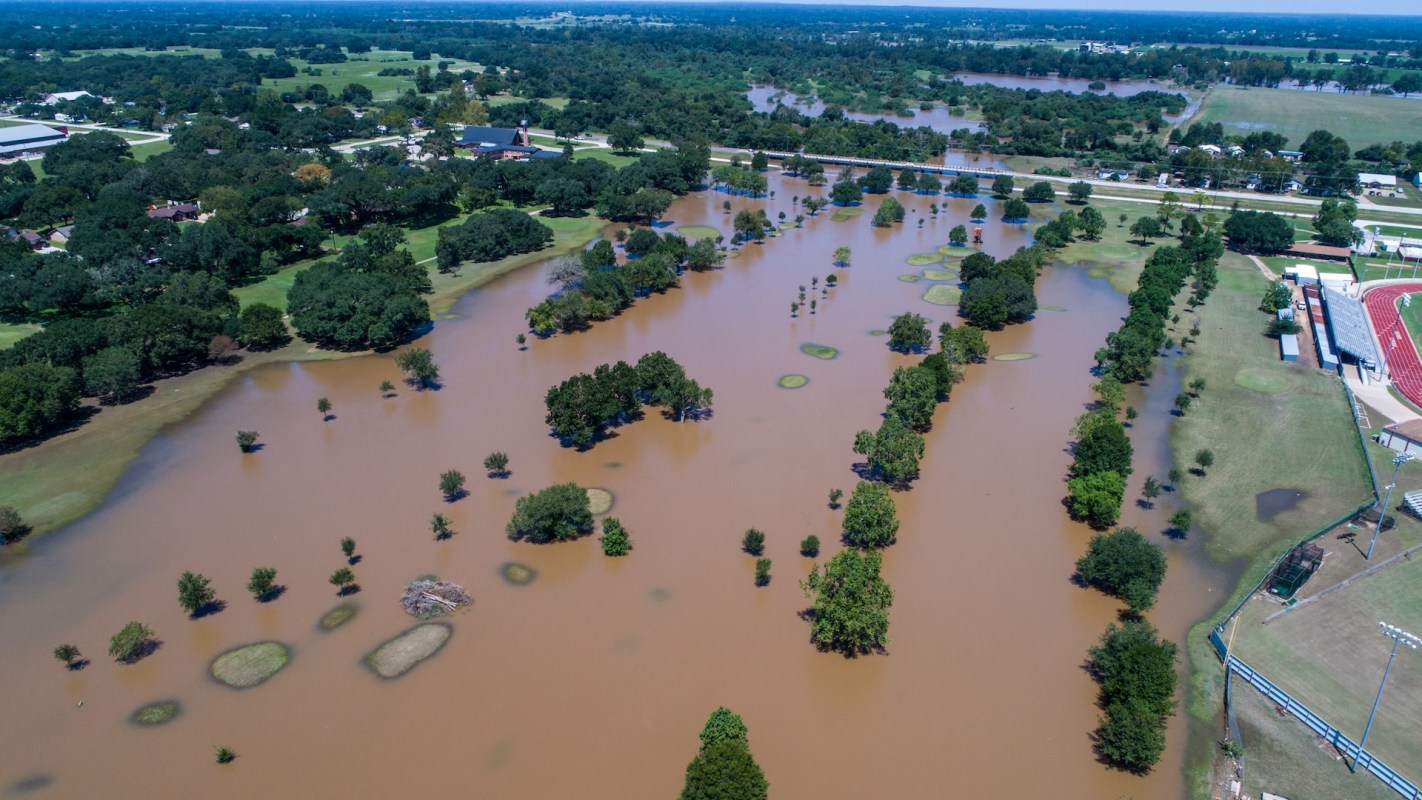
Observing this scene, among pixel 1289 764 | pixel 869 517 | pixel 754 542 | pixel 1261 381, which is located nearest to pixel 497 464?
pixel 754 542

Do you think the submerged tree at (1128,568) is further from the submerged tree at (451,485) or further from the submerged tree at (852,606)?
the submerged tree at (451,485)

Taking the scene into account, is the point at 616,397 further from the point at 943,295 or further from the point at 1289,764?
the point at 943,295

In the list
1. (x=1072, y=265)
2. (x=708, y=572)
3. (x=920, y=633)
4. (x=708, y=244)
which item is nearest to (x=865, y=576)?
(x=920, y=633)

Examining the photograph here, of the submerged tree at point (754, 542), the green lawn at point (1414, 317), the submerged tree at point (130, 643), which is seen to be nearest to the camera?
the submerged tree at point (130, 643)

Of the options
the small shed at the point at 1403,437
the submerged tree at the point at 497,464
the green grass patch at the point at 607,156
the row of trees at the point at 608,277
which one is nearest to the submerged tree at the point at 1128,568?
the small shed at the point at 1403,437

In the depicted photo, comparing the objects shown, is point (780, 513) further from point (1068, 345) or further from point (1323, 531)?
point (1068, 345)

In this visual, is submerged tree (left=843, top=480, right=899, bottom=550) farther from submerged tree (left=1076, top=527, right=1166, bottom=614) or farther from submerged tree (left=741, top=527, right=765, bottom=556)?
submerged tree (left=1076, top=527, right=1166, bottom=614)

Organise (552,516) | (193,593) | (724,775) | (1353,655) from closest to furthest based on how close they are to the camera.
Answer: (724,775), (1353,655), (193,593), (552,516)
